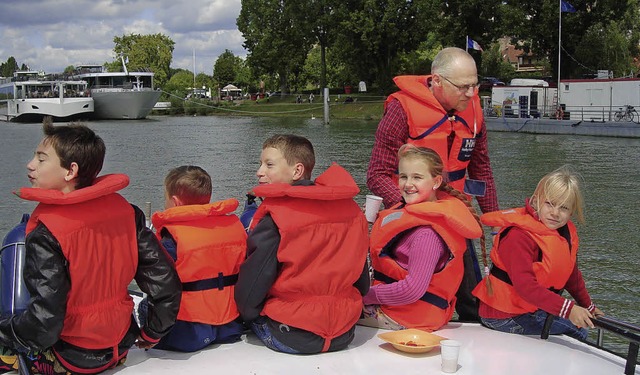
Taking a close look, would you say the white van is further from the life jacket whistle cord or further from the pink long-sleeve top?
the life jacket whistle cord

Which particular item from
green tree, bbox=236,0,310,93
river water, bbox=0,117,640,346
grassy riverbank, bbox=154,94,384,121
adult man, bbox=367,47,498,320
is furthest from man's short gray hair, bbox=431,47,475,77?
green tree, bbox=236,0,310,93

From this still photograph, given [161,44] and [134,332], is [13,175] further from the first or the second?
[161,44]

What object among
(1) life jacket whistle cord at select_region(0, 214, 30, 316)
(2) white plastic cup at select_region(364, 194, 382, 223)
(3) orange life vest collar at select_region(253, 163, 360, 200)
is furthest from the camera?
(2) white plastic cup at select_region(364, 194, 382, 223)

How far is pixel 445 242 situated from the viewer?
12.9 feet

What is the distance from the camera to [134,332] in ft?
11.8

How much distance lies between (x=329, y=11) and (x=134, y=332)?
65.9 metres

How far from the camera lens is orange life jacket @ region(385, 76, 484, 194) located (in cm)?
451

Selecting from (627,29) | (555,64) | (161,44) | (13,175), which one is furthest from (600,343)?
(161,44)

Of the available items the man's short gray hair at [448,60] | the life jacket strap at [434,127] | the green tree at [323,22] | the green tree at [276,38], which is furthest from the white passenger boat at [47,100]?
the man's short gray hair at [448,60]

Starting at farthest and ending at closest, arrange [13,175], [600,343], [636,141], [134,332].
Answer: [636,141]
[13,175]
[600,343]
[134,332]

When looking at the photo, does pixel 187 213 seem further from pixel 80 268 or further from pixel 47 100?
pixel 47 100

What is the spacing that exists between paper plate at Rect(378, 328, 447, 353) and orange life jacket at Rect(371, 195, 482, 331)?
170mm

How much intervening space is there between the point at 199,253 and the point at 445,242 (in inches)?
49.8

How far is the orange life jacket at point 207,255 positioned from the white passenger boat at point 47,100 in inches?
2102
